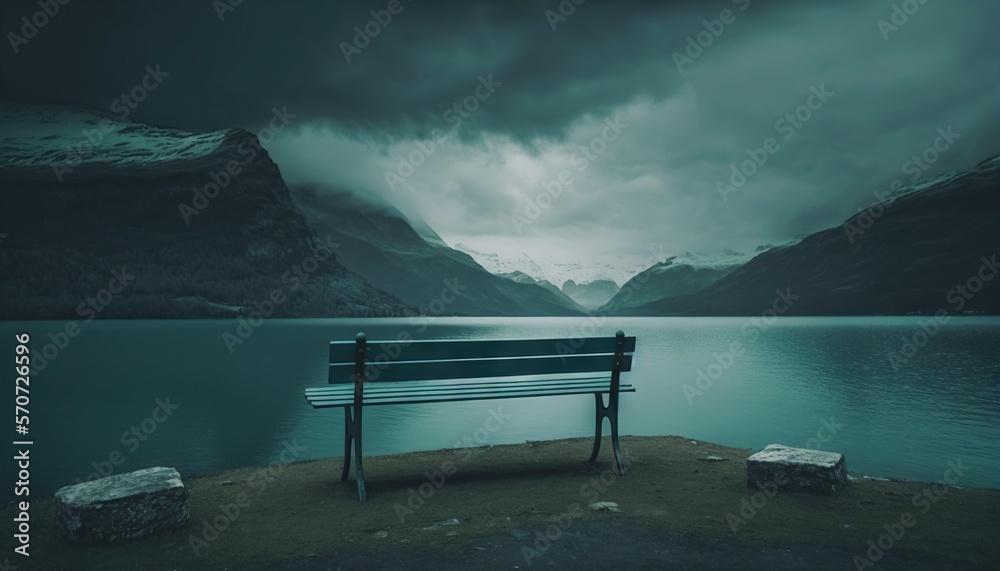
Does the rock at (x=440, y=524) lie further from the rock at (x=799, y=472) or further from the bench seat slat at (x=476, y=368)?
the rock at (x=799, y=472)

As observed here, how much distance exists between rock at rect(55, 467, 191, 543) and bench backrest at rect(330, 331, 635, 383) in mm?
2352

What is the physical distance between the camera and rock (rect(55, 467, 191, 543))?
6.27m

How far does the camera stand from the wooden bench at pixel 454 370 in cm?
791

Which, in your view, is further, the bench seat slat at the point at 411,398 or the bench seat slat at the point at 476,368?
the bench seat slat at the point at 476,368

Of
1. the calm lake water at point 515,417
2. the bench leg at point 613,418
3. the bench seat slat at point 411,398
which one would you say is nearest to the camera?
the bench seat slat at point 411,398

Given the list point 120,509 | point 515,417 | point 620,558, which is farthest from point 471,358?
point 515,417

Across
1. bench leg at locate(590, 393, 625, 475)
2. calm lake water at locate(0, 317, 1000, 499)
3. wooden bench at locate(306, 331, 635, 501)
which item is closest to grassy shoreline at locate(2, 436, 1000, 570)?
bench leg at locate(590, 393, 625, 475)

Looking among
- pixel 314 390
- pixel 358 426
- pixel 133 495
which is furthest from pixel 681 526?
pixel 133 495

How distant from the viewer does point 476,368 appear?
872 centimetres

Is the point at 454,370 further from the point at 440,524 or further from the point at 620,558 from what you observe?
the point at 620,558

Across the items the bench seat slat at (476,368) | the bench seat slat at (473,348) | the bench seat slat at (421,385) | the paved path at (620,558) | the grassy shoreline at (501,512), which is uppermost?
the bench seat slat at (473,348)

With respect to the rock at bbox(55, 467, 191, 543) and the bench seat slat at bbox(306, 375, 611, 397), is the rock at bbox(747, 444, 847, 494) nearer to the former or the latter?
the bench seat slat at bbox(306, 375, 611, 397)

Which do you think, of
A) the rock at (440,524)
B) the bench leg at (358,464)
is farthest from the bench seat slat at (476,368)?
the rock at (440,524)

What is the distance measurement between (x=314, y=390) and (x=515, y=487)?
3384mm
